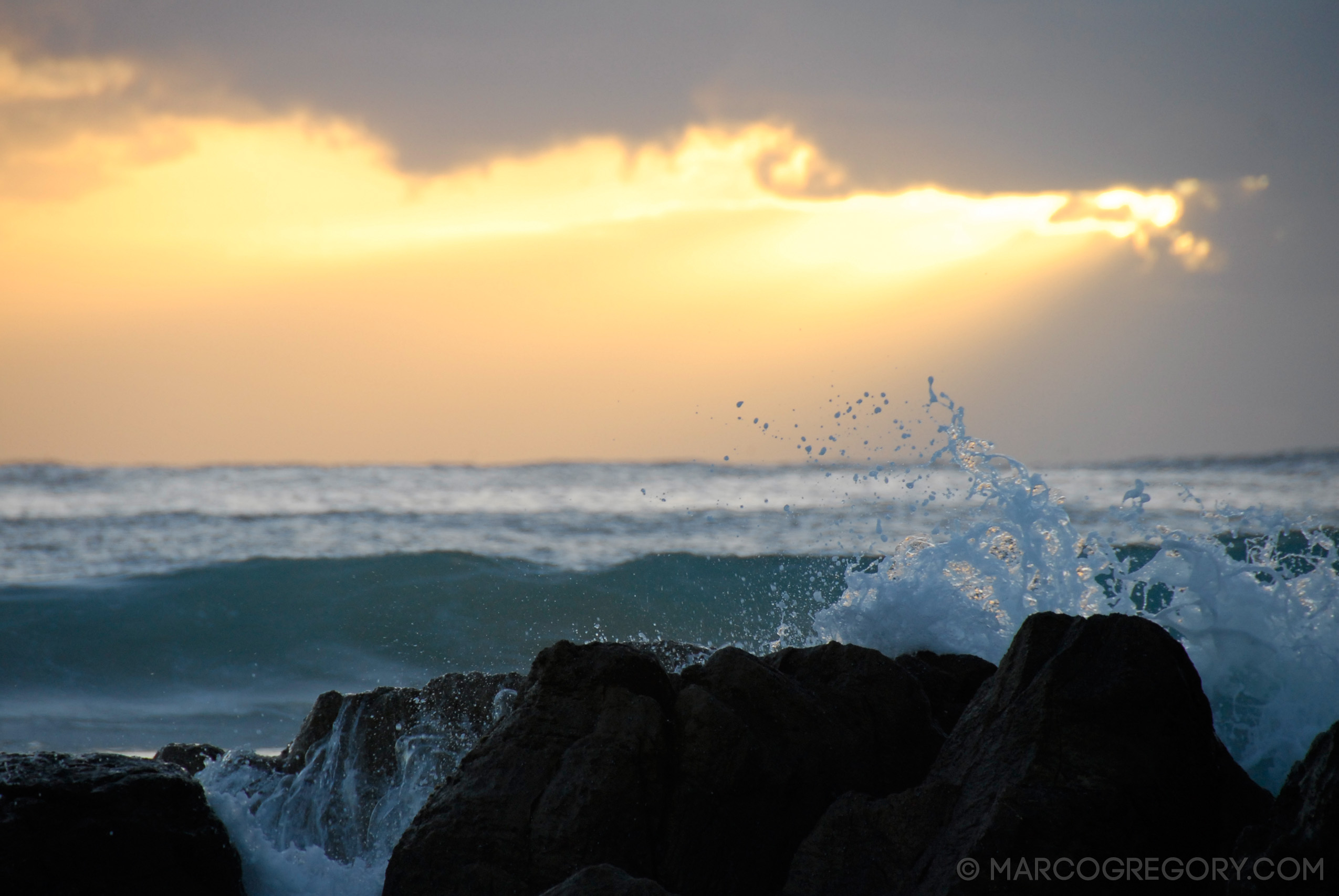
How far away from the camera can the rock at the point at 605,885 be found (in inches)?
105

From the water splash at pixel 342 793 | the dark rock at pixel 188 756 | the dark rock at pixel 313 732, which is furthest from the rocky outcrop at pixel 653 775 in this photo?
the dark rock at pixel 188 756

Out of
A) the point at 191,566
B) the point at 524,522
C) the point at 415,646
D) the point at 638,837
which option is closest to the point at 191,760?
the point at 638,837

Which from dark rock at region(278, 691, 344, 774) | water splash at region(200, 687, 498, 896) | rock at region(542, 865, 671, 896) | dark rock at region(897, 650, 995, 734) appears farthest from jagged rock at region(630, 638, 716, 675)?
rock at region(542, 865, 671, 896)

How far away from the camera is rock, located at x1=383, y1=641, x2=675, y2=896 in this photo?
323cm

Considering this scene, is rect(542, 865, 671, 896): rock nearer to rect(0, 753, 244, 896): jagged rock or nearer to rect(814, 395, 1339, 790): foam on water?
rect(0, 753, 244, 896): jagged rock

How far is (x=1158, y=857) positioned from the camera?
9.68 feet

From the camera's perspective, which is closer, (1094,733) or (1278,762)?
(1094,733)

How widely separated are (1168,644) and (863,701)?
1.02m

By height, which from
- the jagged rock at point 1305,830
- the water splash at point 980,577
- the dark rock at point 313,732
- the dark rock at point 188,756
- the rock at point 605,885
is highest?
the water splash at point 980,577

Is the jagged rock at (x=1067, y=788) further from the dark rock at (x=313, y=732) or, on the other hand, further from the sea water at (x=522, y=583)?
the dark rock at (x=313, y=732)

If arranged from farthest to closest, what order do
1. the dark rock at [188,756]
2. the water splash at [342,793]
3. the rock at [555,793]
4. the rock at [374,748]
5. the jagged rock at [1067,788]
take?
the dark rock at [188,756] → the rock at [374,748] → the water splash at [342,793] → the rock at [555,793] → the jagged rock at [1067,788]

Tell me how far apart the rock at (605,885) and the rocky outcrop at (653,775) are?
329mm

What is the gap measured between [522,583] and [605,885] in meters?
9.90

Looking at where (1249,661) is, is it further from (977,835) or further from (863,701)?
(977,835)
